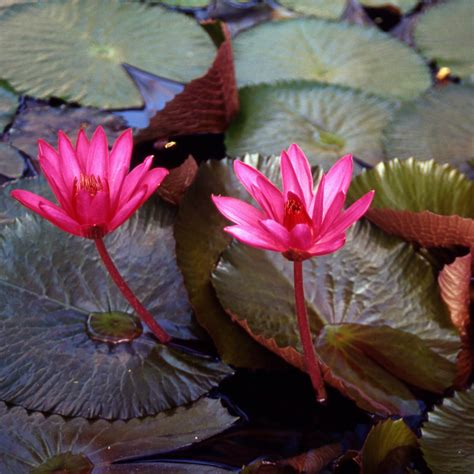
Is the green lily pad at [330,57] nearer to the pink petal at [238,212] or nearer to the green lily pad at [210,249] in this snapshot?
the green lily pad at [210,249]

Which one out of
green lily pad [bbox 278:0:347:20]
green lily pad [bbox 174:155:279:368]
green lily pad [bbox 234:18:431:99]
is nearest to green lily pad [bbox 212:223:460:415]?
green lily pad [bbox 174:155:279:368]

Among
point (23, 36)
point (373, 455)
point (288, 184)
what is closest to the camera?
point (288, 184)

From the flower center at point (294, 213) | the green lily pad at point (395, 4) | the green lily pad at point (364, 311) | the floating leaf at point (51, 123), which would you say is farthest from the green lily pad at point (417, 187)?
the green lily pad at point (395, 4)

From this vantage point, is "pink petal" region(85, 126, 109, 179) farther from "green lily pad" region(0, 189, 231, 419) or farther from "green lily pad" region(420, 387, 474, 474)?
"green lily pad" region(420, 387, 474, 474)

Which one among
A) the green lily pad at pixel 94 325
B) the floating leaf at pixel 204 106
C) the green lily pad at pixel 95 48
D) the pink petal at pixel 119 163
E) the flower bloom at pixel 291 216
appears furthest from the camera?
the green lily pad at pixel 95 48

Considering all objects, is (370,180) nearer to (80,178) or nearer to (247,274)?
(247,274)

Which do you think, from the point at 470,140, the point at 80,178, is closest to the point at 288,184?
the point at 80,178

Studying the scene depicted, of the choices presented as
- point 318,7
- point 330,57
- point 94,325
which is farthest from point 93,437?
point 318,7

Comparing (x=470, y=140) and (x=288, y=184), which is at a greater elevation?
(x=288, y=184)
